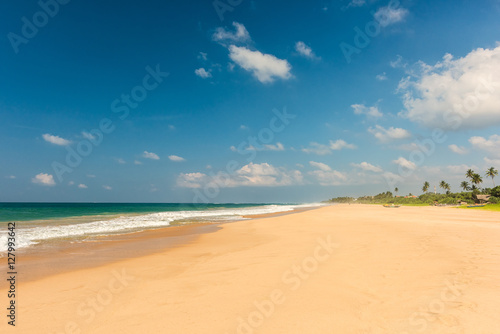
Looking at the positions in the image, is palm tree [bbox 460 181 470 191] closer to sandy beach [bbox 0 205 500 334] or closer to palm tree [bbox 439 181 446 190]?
palm tree [bbox 439 181 446 190]

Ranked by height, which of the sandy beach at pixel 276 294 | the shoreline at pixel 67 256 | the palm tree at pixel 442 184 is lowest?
the shoreline at pixel 67 256

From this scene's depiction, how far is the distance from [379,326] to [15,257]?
1476 centimetres

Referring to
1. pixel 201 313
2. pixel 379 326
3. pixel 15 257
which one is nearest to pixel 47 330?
pixel 201 313

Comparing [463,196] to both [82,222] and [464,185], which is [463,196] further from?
[82,222]

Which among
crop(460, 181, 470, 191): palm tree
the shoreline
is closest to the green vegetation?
crop(460, 181, 470, 191): palm tree

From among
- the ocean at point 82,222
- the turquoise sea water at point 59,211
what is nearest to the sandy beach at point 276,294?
the ocean at point 82,222

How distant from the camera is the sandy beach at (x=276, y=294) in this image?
450 centimetres

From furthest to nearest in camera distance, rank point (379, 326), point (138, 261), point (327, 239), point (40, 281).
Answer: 1. point (327, 239)
2. point (138, 261)
3. point (40, 281)
4. point (379, 326)

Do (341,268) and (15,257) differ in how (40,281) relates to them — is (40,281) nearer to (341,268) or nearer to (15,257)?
(15,257)

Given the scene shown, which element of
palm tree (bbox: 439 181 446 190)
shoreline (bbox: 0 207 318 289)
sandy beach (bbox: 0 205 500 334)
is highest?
palm tree (bbox: 439 181 446 190)

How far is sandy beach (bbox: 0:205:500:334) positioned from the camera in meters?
4.50

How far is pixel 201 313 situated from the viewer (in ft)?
16.3

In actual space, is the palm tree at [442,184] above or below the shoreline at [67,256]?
above

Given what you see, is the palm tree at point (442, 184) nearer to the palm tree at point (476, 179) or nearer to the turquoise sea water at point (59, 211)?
the palm tree at point (476, 179)
